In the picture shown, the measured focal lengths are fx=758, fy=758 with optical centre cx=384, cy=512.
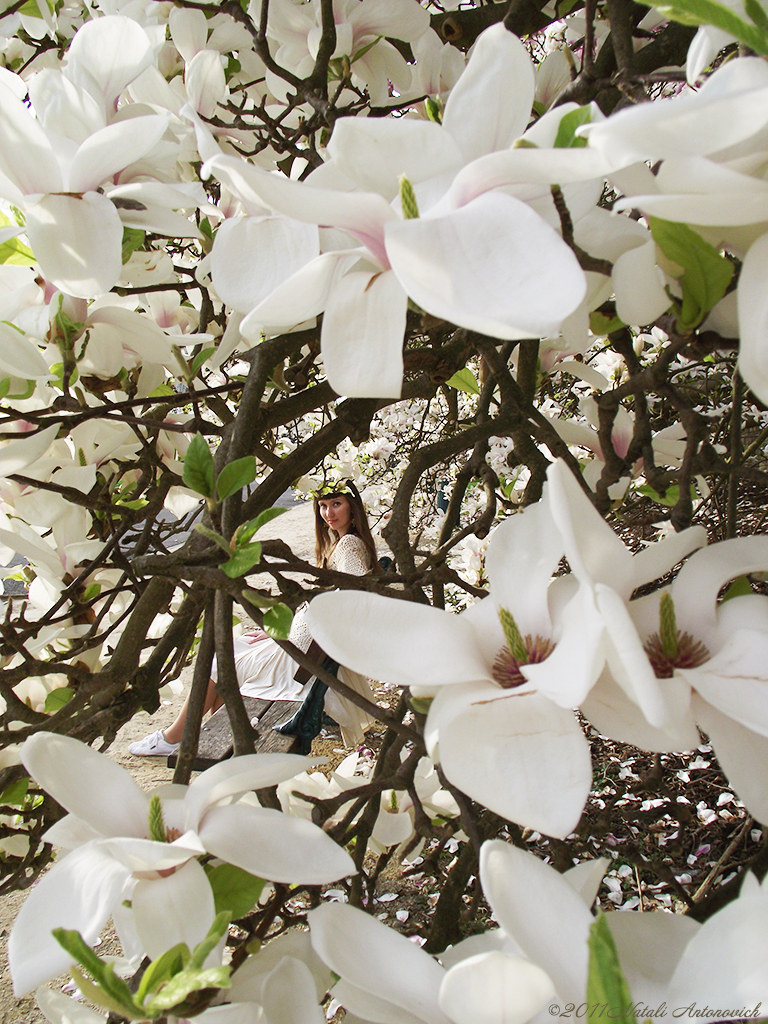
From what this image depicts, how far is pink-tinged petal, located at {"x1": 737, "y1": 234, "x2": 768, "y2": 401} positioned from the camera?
24cm

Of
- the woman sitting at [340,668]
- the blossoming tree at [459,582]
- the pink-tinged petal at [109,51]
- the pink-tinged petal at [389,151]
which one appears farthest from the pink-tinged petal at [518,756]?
the woman sitting at [340,668]

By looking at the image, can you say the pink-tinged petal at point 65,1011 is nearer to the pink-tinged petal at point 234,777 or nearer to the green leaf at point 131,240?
the pink-tinged petal at point 234,777

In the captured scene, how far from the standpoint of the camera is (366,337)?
0.30 metres

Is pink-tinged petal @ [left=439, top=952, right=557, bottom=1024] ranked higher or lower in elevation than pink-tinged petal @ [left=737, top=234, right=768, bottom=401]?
lower

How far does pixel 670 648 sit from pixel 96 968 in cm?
26

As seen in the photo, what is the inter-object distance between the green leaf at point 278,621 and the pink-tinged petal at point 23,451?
0.36 metres

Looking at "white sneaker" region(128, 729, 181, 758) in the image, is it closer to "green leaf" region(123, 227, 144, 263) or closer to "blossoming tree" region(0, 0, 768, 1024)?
"blossoming tree" region(0, 0, 768, 1024)

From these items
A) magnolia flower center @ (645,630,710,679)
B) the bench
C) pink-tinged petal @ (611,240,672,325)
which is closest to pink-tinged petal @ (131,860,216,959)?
magnolia flower center @ (645,630,710,679)

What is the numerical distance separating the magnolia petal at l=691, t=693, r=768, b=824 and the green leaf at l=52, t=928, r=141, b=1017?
0.82 ft

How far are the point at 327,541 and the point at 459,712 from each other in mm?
3103

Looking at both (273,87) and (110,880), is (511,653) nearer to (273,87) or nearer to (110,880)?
(110,880)

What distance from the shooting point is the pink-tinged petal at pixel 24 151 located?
41 centimetres

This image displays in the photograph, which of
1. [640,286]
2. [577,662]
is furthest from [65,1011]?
[640,286]

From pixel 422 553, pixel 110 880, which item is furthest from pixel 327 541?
pixel 110 880
